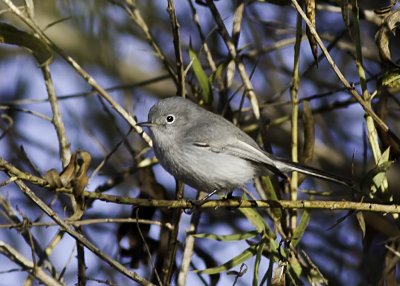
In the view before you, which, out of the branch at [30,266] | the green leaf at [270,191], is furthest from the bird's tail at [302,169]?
the branch at [30,266]

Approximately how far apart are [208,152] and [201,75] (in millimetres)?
358

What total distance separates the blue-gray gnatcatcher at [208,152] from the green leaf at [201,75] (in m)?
0.09

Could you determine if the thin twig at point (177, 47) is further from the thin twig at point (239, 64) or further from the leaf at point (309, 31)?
the leaf at point (309, 31)

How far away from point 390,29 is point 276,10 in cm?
218

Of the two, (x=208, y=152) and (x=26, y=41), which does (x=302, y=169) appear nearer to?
(x=208, y=152)

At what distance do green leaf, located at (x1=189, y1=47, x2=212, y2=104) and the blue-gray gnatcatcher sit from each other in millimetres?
86

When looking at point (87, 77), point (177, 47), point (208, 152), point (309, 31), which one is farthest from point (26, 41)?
point (309, 31)

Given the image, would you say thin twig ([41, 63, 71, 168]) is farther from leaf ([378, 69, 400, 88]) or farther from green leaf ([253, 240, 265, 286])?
leaf ([378, 69, 400, 88])

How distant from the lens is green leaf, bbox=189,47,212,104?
Answer: 9.87 feet

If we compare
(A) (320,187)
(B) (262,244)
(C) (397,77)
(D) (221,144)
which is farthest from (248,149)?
(A) (320,187)

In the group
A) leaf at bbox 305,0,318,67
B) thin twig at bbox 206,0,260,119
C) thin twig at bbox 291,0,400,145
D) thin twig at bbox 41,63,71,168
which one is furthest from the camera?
thin twig at bbox 206,0,260,119

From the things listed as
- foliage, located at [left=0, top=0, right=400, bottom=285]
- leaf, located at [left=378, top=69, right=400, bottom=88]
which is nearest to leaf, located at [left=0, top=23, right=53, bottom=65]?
foliage, located at [left=0, top=0, right=400, bottom=285]

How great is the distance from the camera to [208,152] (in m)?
3.05

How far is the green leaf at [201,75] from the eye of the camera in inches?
118
